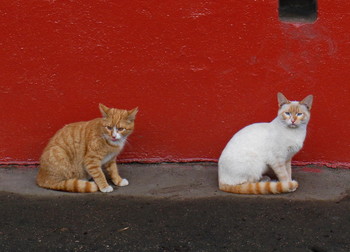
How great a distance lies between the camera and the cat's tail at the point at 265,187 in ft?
14.5

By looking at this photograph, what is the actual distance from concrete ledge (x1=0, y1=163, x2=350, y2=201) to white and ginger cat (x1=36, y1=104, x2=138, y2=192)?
0.11 m

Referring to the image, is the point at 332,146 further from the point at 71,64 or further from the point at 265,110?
the point at 71,64

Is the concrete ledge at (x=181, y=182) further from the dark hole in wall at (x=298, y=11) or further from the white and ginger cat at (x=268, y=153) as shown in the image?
the dark hole in wall at (x=298, y=11)

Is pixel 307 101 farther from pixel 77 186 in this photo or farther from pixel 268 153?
pixel 77 186

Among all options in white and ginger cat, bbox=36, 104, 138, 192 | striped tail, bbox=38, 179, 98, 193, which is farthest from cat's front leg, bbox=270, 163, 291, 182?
striped tail, bbox=38, 179, 98, 193

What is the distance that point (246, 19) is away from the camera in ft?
15.5

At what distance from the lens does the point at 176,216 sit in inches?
165

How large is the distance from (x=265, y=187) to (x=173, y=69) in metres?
1.45

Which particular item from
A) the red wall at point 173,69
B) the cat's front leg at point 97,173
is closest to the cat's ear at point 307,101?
the red wall at point 173,69

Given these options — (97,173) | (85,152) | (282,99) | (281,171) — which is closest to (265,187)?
(281,171)

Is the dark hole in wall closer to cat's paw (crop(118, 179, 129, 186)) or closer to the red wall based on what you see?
the red wall

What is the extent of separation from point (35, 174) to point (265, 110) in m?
2.42

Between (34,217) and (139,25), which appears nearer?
(34,217)

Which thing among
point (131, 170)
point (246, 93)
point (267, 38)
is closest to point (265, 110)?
point (246, 93)
